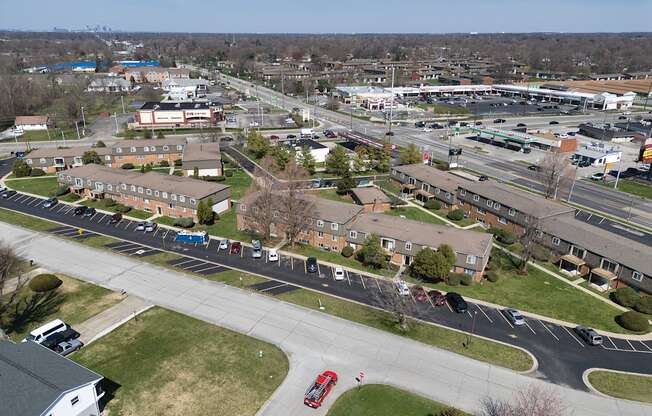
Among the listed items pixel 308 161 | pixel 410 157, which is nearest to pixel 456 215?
pixel 410 157

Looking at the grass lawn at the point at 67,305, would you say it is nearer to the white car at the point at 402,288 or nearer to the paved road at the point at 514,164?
the white car at the point at 402,288

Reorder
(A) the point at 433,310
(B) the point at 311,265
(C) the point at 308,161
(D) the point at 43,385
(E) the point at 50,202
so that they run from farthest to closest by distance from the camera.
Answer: (C) the point at 308,161, (E) the point at 50,202, (B) the point at 311,265, (A) the point at 433,310, (D) the point at 43,385

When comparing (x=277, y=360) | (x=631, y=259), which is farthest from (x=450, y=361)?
(x=631, y=259)

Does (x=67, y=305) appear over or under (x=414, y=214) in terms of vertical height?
under

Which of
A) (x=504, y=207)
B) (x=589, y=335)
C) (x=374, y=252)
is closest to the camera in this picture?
(x=589, y=335)

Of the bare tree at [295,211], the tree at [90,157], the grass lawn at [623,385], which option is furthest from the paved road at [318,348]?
the tree at [90,157]

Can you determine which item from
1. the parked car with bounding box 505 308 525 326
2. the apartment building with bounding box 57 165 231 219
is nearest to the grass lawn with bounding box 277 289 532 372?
the parked car with bounding box 505 308 525 326

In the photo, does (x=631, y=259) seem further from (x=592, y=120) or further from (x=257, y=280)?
(x=592, y=120)

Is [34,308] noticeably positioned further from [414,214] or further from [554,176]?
[554,176]
